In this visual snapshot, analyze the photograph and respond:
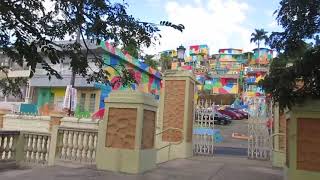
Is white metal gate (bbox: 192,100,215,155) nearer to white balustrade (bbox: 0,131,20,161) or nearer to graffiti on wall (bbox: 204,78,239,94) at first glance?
white balustrade (bbox: 0,131,20,161)

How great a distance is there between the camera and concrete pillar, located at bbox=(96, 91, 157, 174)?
10211mm

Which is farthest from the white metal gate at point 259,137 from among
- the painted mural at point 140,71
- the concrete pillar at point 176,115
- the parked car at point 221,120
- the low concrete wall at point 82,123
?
the parked car at point 221,120

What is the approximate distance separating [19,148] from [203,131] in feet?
24.7

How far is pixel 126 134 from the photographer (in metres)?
10.4

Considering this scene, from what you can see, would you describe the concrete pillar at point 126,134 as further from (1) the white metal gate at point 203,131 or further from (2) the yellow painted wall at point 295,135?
(1) the white metal gate at point 203,131

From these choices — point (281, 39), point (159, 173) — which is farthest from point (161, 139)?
point (281, 39)

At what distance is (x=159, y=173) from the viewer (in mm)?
10391

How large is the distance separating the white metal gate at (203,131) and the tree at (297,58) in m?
7.86

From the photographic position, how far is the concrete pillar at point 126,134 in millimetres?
10211

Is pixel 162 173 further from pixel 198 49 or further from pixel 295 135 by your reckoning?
pixel 198 49

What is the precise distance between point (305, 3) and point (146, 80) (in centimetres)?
3332

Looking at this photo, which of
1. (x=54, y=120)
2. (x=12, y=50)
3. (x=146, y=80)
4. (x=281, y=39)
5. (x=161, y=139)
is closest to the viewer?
(x=12, y=50)

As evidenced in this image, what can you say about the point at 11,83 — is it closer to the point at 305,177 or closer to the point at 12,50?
the point at 12,50

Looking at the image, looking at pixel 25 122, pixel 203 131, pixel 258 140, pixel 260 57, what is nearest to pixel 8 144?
pixel 203 131
